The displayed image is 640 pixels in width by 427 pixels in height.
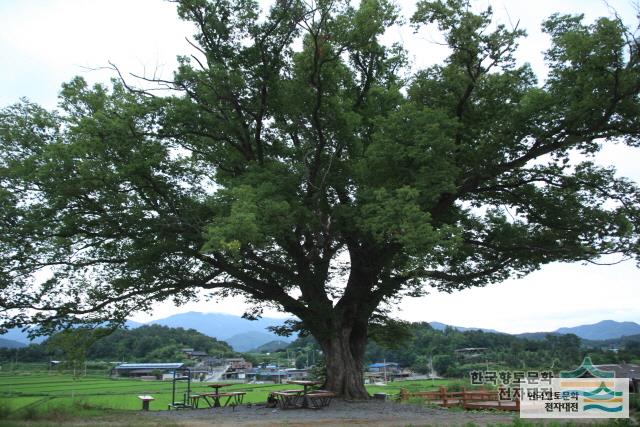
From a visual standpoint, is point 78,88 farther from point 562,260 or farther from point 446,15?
point 562,260

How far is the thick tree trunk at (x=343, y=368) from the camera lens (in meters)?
16.7

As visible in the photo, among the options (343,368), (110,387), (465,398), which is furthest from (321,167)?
(110,387)

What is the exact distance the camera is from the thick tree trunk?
1669cm

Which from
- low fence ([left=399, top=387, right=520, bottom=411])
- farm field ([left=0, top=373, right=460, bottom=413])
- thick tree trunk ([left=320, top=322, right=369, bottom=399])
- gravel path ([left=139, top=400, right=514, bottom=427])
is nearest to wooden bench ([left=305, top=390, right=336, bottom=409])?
gravel path ([left=139, top=400, right=514, bottom=427])

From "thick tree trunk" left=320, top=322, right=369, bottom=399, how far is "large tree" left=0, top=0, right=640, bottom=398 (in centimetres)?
7

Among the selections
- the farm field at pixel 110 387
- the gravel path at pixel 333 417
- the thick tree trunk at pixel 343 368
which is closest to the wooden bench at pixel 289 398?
the gravel path at pixel 333 417

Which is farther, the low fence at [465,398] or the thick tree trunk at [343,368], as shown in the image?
the low fence at [465,398]

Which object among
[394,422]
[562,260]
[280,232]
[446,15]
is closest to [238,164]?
[280,232]

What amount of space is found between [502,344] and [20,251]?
49.0 m

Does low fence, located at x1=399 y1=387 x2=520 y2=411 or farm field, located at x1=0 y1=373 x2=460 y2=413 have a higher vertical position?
low fence, located at x1=399 y1=387 x2=520 y2=411

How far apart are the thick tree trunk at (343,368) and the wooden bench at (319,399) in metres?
1.66

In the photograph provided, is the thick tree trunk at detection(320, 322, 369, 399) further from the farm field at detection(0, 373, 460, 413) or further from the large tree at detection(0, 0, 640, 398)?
the farm field at detection(0, 373, 460, 413)

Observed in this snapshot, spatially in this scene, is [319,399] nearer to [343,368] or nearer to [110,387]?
[343,368]

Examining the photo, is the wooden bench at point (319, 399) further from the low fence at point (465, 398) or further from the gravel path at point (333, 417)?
the low fence at point (465, 398)
